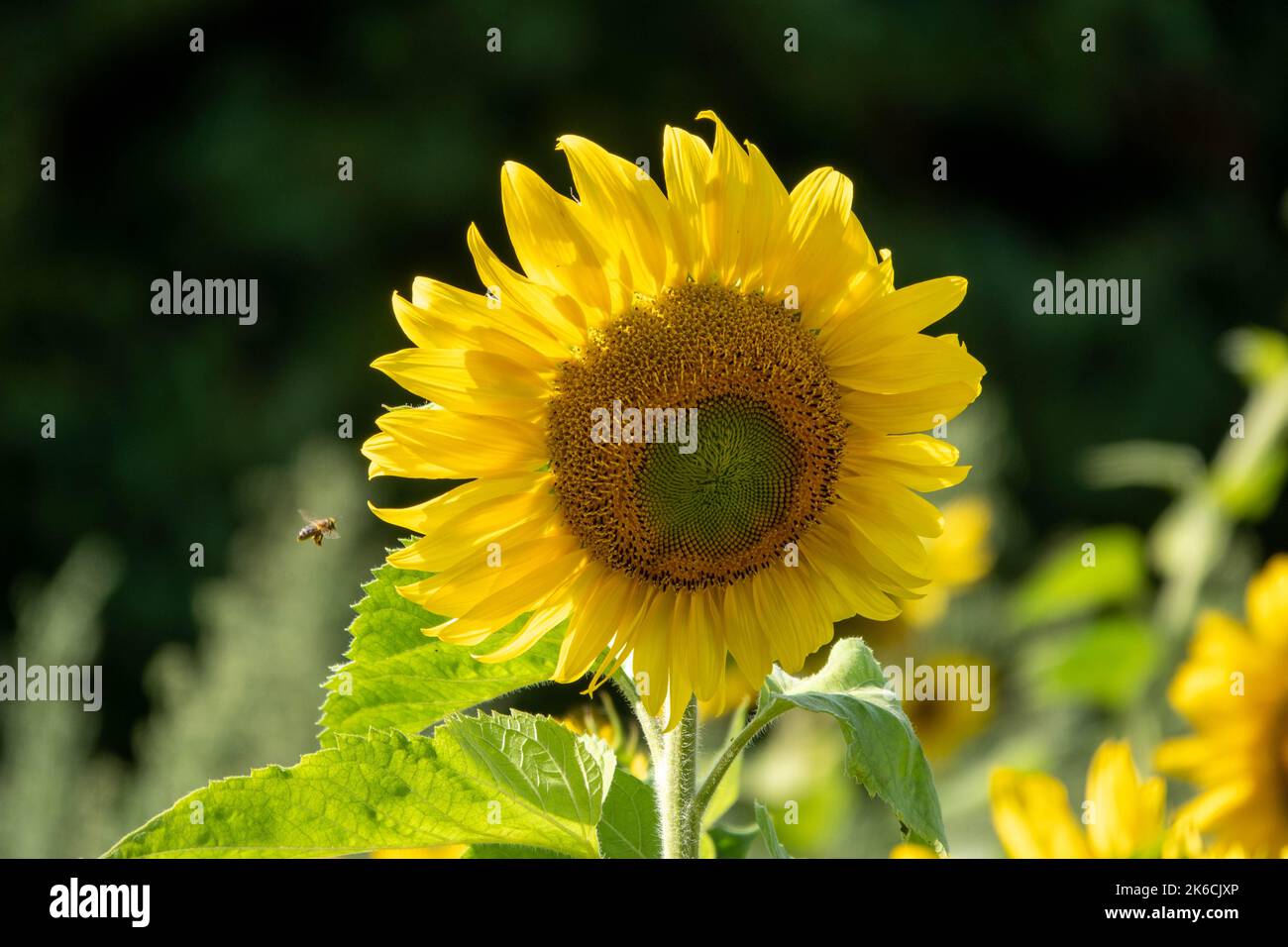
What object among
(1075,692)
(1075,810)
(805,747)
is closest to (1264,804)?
(1075,692)

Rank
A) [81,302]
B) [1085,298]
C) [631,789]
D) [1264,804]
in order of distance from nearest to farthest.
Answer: [631,789] → [1264,804] → [81,302] → [1085,298]

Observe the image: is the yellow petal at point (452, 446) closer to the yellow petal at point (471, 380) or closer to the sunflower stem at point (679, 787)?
the yellow petal at point (471, 380)

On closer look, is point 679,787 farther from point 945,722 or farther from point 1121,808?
point 945,722

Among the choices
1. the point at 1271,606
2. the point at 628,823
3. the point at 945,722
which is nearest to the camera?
the point at 628,823

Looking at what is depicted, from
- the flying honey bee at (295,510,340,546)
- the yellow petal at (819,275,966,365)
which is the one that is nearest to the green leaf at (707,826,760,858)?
the yellow petal at (819,275,966,365)

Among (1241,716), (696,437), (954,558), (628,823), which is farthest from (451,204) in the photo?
(628,823)

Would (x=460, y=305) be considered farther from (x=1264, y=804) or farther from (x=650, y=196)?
(x=1264, y=804)

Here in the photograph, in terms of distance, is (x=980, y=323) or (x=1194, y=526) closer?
(x=1194, y=526)
